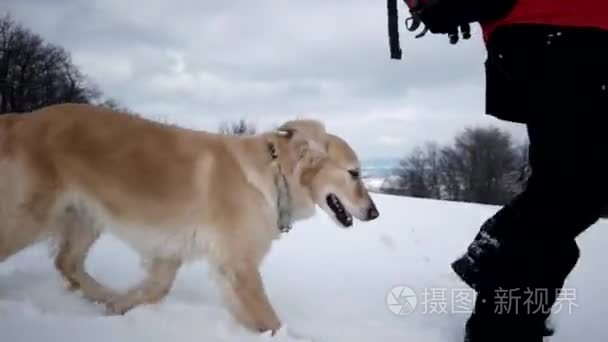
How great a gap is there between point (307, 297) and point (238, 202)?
2.84ft

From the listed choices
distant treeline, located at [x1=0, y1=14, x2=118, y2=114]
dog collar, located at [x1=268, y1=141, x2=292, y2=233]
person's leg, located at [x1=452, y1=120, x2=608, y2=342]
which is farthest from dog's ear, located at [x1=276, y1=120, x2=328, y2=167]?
distant treeline, located at [x1=0, y1=14, x2=118, y2=114]

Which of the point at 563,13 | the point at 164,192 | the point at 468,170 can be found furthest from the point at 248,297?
the point at 468,170

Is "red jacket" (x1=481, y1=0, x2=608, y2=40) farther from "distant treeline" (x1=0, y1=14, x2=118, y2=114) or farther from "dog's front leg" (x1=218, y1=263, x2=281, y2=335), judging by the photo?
"distant treeline" (x1=0, y1=14, x2=118, y2=114)

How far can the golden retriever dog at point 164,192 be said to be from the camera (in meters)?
2.86

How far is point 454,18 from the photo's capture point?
227 centimetres

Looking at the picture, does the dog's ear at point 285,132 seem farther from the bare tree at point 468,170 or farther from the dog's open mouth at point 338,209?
the bare tree at point 468,170

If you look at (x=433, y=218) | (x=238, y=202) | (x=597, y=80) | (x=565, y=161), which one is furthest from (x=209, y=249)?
(x=433, y=218)

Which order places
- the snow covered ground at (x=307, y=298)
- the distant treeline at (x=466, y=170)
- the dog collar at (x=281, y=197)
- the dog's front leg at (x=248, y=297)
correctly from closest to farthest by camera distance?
1. the snow covered ground at (x=307, y=298)
2. the dog's front leg at (x=248, y=297)
3. the dog collar at (x=281, y=197)
4. the distant treeline at (x=466, y=170)

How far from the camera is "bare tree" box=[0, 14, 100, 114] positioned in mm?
35531

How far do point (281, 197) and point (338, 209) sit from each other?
441 mm

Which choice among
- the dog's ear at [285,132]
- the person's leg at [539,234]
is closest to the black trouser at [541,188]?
the person's leg at [539,234]

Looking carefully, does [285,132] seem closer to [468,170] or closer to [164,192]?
[164,192]

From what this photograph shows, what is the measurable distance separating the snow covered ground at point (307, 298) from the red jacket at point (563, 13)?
63.7 inches

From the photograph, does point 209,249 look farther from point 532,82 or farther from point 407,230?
point 407,230
